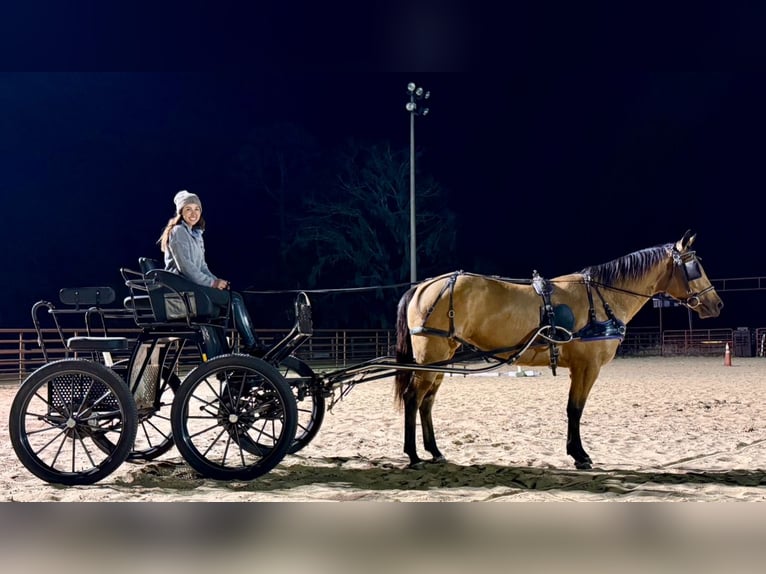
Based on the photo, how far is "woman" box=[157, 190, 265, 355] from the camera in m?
4.57

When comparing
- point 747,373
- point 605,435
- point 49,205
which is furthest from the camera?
point 49,205

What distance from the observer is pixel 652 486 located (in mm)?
4320

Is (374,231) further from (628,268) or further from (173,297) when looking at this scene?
(173,297)

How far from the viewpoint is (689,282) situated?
5.46m

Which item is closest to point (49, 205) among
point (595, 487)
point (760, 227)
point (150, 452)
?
point (150, 452)

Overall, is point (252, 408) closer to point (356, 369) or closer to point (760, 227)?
point (356, 369)

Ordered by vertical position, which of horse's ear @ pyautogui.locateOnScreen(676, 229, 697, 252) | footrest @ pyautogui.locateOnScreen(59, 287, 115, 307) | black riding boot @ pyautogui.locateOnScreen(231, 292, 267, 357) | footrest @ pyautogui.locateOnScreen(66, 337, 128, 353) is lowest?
footrest @ pyautogui.locateOnScreen(66, 337, 128, 353)

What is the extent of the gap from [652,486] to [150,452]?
3.64m

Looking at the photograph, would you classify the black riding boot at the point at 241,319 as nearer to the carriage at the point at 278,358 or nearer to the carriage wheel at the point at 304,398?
the carriage at the point at 278,358

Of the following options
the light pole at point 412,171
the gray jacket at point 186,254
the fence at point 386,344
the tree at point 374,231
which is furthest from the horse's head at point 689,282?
the tree at point 374,231

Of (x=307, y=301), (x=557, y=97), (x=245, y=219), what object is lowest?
(x=307, y=301)

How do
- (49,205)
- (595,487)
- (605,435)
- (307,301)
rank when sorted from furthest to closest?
(49,205) < (605,435) < (307,301) < (595,487)

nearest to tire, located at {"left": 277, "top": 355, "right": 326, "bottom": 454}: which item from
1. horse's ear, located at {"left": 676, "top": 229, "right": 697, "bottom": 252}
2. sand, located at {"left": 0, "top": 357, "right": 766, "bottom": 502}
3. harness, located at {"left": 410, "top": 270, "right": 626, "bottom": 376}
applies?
sand, located at {"left": 0, "top": 357, "right": 766, "bottom": 502}

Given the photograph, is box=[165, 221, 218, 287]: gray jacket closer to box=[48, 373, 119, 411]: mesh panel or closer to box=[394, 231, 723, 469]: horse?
box=[48, 373, 119, 411]: mesh panel
